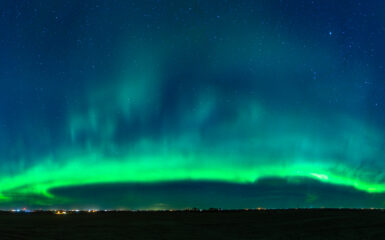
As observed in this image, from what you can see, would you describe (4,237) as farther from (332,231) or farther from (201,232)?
(332,231)

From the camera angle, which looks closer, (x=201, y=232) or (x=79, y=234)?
(x=79, y=234)

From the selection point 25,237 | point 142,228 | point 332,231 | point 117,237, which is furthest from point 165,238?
point 332,231

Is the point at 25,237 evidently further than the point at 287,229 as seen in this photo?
No

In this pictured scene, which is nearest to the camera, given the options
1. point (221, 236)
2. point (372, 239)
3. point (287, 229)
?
point (372, 239)

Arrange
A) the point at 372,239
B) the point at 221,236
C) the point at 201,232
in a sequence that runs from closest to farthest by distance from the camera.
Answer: the point at 372,239, the point at 221,236, the point at 201,232

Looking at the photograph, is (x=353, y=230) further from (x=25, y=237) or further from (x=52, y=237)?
(x=25, y=237)

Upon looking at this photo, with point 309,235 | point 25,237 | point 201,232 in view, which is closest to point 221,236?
point 201,232

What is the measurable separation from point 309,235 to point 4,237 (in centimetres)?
2574

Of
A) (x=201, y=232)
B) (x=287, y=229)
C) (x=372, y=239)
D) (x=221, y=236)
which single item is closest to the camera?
(x=372, y=239)

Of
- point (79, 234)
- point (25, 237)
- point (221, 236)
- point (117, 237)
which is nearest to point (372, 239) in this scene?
point (221, 236)

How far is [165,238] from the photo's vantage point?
31906 millimetres

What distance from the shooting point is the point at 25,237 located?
108 ft

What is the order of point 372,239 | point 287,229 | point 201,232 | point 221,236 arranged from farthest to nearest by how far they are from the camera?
1. point 287,229
2. point 201,232
3. point 221,236
4. point 372,239

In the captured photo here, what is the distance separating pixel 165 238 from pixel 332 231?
16265 millimetres
